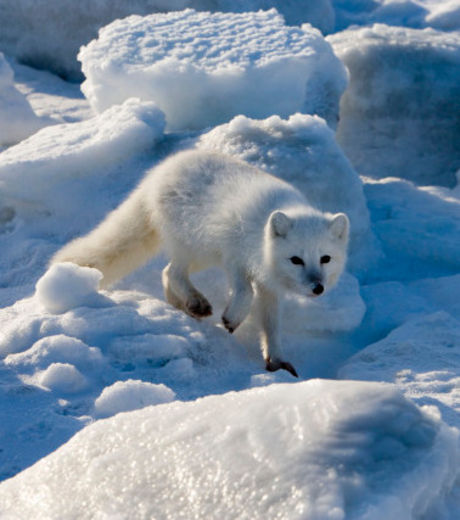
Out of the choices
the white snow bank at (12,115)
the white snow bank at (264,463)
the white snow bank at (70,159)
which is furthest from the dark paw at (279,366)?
the white snow bank at (12,115)

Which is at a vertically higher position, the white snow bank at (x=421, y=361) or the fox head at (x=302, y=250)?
the fox head at (x=302, y=250)

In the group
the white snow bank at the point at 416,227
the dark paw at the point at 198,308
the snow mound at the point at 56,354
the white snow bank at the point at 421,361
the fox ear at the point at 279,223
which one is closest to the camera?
the snow mound at the point at 56,354

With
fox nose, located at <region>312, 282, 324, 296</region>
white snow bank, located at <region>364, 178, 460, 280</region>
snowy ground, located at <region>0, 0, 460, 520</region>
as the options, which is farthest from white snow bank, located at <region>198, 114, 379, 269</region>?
fox nose, located at <region>312, 282, 324, 296</region>

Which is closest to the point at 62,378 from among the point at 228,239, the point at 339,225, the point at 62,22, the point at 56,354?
the point at 56,354

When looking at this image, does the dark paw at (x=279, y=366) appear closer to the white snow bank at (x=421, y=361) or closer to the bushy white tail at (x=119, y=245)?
the white snow bank at (x=421, y=361)

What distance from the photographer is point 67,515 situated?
5.46ft

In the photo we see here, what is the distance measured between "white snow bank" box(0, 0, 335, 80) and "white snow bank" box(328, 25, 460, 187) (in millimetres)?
1982

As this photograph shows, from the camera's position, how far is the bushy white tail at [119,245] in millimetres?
4164

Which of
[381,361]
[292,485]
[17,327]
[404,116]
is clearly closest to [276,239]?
[381,361]

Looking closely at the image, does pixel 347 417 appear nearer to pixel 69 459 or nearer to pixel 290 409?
pixel 290 409

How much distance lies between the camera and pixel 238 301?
13.0 ft

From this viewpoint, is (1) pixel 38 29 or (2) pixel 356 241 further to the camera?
(1) pixel 38 29

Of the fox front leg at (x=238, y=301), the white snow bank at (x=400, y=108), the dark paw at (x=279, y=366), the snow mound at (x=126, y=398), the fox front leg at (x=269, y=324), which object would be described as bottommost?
the white snow bank at (x=400, y=108)

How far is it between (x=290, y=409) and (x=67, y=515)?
532 mm
